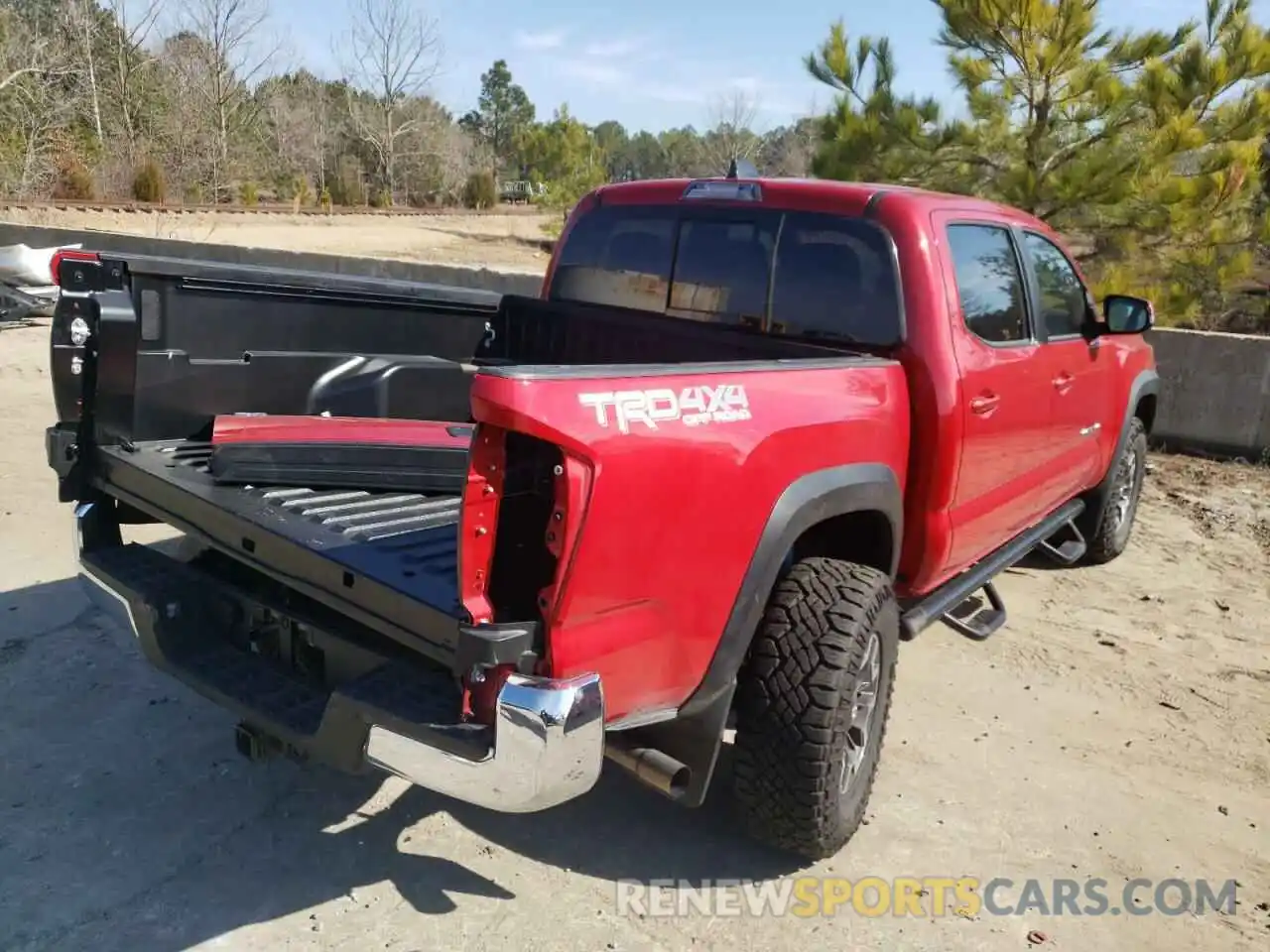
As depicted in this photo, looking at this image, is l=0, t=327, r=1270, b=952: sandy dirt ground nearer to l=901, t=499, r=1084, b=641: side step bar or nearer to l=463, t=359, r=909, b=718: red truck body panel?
l=901, t=499, r=1084, b=641: side step bar

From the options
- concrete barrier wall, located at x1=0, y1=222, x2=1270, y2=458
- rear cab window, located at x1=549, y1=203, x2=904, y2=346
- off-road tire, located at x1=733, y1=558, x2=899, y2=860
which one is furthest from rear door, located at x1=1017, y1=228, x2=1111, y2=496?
concrete barrier wall, located at x1=0, y1=222, x2=1270, y2=458

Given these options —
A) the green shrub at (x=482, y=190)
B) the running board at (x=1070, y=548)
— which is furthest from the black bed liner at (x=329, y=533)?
the green shrub at (x=482, y=190)

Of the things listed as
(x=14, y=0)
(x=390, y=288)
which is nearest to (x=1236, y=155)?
(x=390, y=288)

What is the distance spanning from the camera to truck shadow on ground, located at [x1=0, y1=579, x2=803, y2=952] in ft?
9.42

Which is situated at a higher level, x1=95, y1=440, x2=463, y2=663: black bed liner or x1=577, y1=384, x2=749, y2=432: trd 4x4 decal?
x1=577, y1=384, x2=749, y2=432: trd 4x4 decal

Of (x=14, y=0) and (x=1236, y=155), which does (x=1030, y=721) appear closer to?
(x=1236, y=155)

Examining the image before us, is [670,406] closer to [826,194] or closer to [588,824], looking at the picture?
[588,824]

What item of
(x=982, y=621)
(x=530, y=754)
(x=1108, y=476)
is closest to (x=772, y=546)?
(x=530, y=754)

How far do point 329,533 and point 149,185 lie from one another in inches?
1389

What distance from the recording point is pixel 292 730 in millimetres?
2643

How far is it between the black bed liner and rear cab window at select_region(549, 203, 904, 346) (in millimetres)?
1350

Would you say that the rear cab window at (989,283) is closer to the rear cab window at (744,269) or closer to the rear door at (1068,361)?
the rear door at (1068,361)

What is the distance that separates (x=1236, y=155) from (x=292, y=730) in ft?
34.5

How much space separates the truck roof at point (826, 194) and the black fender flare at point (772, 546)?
1.13 m
